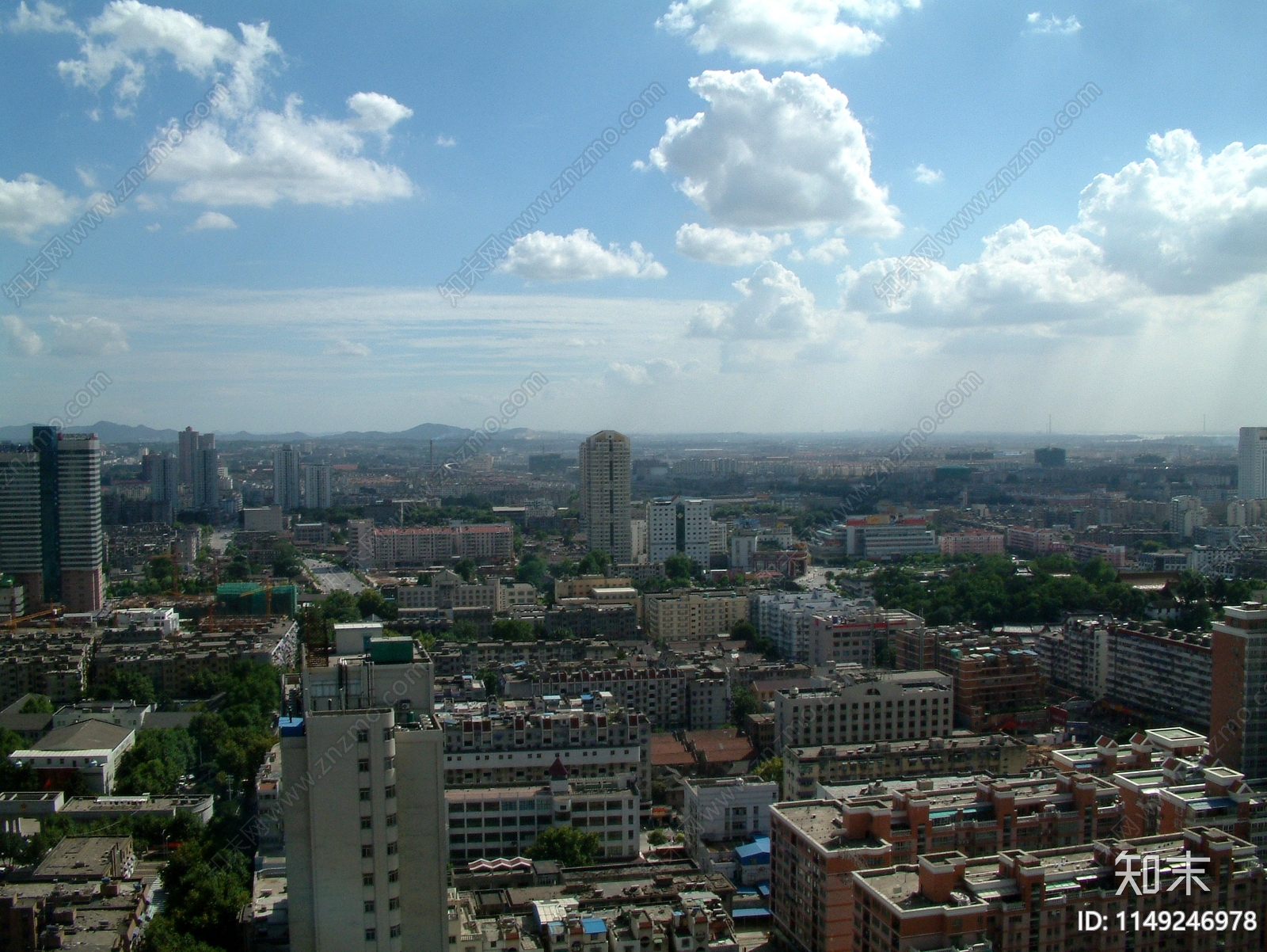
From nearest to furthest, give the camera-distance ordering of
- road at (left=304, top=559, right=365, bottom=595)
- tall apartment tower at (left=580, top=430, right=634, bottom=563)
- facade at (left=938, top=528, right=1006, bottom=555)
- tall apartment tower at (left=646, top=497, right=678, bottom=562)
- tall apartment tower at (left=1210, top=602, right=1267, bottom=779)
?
tall apartment tower at (left=1210, top=602, right=1267, bottom=779) < road at (left=304, top=559, right=365, bottom=595) < tall apartment tower at (left=580, top=430, right=634, bottom=563) < tall apartment tower at (left=646, top=497, right=678, bottom=562) < facade at (left=938, top=528, right=1006, bottom=555)

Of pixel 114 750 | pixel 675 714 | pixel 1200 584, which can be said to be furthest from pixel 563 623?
pixel 1200 584

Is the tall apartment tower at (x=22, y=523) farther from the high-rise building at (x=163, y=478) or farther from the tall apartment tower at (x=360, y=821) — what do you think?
the high-rise building at (x=163, y=478)

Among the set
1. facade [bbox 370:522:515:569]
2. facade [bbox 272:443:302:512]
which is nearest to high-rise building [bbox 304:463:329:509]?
facade [bbox 272:443:302:512]

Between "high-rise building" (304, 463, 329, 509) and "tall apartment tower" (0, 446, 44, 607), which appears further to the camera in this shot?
"high-rise building" (304, 463, 329, 509)

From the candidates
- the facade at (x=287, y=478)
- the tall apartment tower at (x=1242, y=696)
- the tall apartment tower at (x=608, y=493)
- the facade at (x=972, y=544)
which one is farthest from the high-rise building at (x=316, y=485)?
the tall apartment tower at (x=1242, y=696)

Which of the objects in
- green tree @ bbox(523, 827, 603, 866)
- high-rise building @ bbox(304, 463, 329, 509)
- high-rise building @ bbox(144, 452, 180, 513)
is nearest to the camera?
green tree @ bbox(523, 827, 603, 866)

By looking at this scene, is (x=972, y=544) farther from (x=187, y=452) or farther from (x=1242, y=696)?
(x=187, y=452)

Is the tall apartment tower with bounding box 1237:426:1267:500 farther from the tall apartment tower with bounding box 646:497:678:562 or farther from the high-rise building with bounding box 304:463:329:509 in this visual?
the high-rise building with bounding box 304:463:329:509
